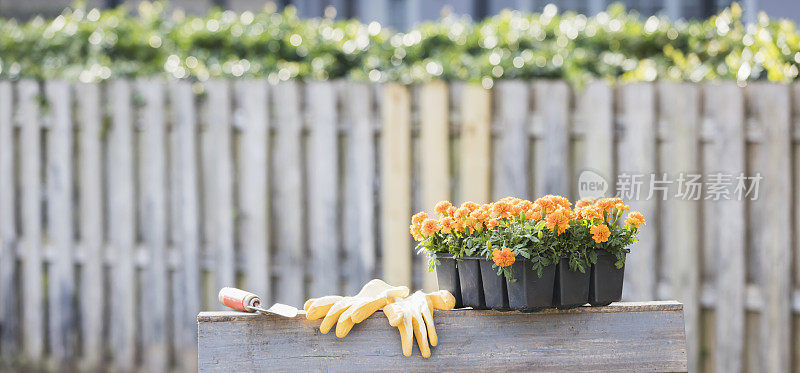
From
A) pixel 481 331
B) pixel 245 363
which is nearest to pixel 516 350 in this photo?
pixel 481 331

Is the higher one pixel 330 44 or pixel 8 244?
pixel 330 44

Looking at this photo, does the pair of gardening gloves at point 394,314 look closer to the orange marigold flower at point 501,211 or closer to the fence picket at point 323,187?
the orange marigold flower at point 501,211

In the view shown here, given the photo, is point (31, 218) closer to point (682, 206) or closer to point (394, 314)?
point (394, 314)

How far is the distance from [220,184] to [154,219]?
0.48 metres

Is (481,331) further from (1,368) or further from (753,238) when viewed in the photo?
(1,368)

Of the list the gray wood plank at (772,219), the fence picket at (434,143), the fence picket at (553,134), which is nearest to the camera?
the gray wood plank at (772,219)

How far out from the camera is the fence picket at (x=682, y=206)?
4387mm

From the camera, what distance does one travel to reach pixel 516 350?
243cm

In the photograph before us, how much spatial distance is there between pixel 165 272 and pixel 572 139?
2445mm

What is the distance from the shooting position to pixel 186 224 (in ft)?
16.4

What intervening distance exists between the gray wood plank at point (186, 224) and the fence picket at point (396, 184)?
110cm

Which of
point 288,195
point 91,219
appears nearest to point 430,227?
point 288,195

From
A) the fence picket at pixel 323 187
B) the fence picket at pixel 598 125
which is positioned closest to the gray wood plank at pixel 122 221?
the fence picket at pixel 323 187

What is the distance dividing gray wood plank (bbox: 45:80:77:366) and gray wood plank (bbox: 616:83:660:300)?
3.17 m
